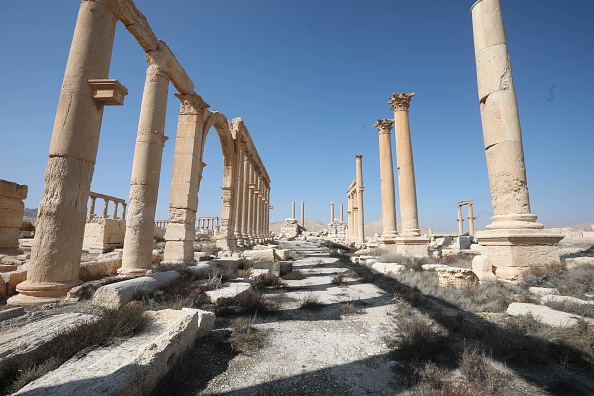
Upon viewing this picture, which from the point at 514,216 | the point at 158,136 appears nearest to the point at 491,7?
the point at 514,216

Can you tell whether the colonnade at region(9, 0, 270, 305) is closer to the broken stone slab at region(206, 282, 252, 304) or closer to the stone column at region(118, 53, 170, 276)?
the stone column at region(118, 53, 170, 276)

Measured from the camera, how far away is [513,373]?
112 inches

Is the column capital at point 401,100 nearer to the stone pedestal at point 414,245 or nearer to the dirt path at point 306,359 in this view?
the stone pedestal at point 414,245

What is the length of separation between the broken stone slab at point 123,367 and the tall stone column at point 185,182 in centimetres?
641

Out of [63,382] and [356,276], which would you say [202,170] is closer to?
Result: [356,276]

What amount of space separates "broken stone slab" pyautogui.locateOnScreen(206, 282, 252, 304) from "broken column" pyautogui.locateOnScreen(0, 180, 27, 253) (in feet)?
31.3

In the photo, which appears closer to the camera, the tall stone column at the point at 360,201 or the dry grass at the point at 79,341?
the dry grass at the point at 79,341

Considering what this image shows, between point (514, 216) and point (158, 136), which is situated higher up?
point (158, 136)

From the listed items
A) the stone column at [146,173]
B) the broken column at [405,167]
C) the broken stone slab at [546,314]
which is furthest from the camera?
the broken column at [405,167]

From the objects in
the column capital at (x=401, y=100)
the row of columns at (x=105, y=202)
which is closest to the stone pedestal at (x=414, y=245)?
the column capital at (x=401, y=100)

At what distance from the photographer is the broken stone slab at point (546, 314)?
12.2 ft

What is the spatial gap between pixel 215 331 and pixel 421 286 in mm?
4843

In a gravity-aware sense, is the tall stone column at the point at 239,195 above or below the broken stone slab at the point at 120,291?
above

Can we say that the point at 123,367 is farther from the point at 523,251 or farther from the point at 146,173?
the point at 523,251
